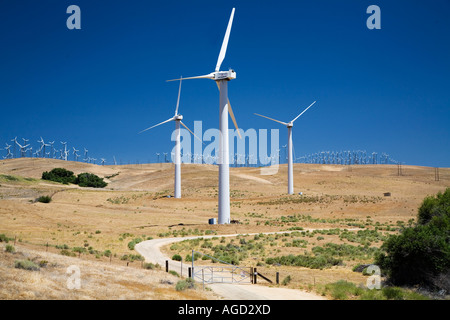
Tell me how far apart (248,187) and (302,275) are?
97580 millimetres

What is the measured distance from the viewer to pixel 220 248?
38875 millimetres

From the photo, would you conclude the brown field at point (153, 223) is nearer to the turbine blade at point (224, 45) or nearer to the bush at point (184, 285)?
the bush at point (184, 285)

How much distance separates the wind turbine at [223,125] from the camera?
5103 centimetres

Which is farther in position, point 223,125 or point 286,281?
point 223,125

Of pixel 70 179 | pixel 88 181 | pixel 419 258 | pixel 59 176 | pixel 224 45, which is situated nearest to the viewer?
pixel 419 258

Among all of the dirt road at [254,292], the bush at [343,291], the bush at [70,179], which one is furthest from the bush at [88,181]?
the bush at [343,291]

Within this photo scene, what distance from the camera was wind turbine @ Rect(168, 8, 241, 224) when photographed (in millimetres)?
51031

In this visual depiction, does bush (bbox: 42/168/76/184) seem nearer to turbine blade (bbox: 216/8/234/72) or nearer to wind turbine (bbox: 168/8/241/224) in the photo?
wind turbine (bbox: 168/8/241/224)

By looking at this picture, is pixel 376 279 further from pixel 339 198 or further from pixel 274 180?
pixel 274 180

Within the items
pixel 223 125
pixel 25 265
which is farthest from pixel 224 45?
pixel 25 265

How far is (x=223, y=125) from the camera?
169ft

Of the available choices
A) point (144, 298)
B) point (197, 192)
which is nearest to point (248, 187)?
point (197, 192)

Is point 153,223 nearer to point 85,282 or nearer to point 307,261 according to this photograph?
point 307,261

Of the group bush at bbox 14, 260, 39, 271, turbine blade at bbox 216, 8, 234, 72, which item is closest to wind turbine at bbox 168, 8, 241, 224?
turbine blade at bbox 216, 8, 234, 72
